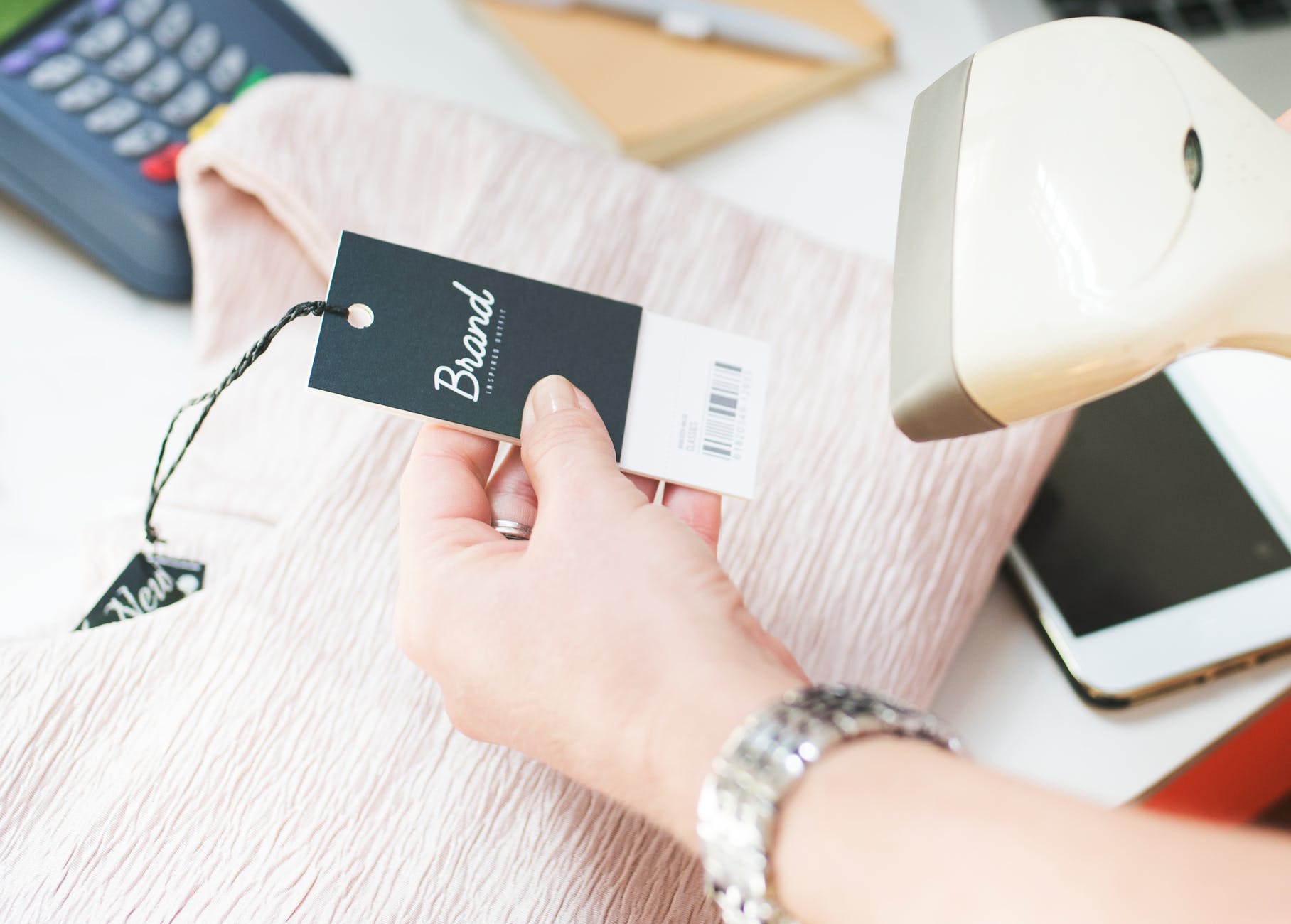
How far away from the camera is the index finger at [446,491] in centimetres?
36

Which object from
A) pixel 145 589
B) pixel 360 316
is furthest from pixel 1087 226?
pixel 145 589

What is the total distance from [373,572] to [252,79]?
36 cm

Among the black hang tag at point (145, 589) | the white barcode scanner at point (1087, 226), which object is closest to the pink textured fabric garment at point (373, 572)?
the black hang tag at point (145, 589)

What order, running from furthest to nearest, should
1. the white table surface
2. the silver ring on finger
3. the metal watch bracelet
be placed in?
the white table surface, the silver ring on finger, the metal watch bracelet

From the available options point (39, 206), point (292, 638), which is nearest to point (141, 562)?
point (292, 638)

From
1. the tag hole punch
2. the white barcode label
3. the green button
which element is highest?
the tag hole punch

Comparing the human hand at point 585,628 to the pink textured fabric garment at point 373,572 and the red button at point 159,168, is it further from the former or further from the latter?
the red button at point 159,168

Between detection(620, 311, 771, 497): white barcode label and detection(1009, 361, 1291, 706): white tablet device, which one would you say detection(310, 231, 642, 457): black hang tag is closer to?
detection(620, 311, 771, 497): white barcode label

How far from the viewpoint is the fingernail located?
0.37 meters

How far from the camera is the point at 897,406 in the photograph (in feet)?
1.18

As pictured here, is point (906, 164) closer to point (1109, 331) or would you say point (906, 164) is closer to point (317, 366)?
point (1109, 331)

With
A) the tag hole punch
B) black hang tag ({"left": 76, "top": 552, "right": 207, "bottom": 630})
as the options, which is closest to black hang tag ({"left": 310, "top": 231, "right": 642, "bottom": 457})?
the tag hole punch

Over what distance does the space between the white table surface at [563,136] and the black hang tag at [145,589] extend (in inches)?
1.7

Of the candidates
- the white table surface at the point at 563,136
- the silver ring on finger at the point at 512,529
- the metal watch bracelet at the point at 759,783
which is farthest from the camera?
the white table surface at the point at 563,136
